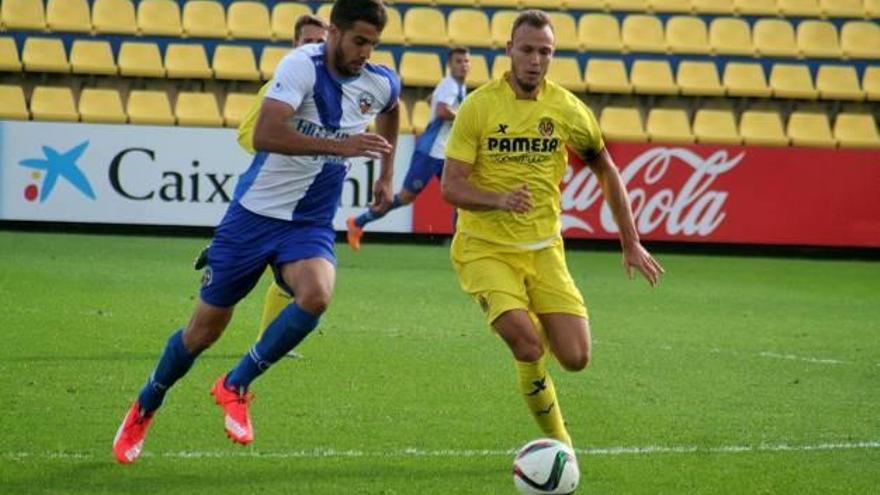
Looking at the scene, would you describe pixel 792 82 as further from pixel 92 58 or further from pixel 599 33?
pixel 92 58

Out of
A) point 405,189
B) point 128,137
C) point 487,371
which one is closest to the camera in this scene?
point 487,371

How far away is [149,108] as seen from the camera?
67.2ft

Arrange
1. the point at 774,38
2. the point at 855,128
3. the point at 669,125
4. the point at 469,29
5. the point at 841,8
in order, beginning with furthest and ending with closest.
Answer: the point at 841,8
the point at 774,38
the point at 469,29
the point at 855,128
the point at 669,125

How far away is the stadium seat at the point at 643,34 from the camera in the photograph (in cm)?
2219

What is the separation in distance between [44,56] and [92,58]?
59 centimetres

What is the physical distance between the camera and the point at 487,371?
34.9 feet

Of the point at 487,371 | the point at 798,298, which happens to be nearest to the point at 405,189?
the point at 798,298

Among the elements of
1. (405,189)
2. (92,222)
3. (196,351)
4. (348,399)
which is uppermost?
(196,351)

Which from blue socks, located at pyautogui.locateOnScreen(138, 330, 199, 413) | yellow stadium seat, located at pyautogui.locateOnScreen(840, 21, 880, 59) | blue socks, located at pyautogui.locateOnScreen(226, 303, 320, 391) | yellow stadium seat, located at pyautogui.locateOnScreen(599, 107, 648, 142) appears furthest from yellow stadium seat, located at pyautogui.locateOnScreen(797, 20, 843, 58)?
blue socks, located at pyautogui.locateOnScreen(138, 330, 199, 413)

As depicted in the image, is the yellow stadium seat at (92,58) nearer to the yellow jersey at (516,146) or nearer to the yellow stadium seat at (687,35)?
the yellow stadium seat at (687,35)

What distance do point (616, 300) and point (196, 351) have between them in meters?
8.14

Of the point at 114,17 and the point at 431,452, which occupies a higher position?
the point at 431,452

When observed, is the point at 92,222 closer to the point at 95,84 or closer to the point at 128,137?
the point at 128,137

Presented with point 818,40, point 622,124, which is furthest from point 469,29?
point 818,40
